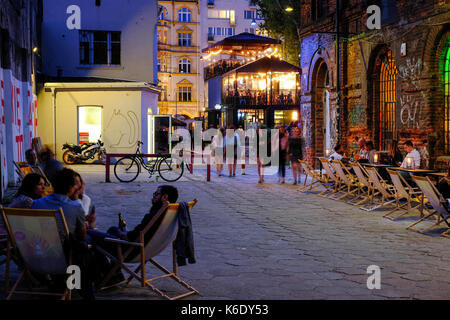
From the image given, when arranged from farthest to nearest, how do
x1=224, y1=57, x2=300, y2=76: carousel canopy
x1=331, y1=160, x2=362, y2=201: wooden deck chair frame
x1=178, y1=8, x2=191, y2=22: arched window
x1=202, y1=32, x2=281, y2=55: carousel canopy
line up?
x1=178, y1=8, x2=191, y2=22: arched window
x1=202, y1=32, x2=281, y2=55: carousel canopy
x1=224, y1=57, x2=300, y2=76: carousel canopy
x1=331, y1=160, x2=362, y2=201: wooden deck chair frame

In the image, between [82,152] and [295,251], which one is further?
[82,152]

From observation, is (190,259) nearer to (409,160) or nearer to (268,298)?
(268,298)

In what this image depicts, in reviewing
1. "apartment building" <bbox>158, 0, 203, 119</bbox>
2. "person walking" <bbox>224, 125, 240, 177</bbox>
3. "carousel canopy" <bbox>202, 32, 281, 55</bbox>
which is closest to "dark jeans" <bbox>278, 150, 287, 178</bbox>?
"person walking" <bbox>224, 125, 240, 177</bbox>

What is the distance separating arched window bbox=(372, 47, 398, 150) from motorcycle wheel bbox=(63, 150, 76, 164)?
14281mm

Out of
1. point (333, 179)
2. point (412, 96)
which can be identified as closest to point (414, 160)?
point (333, 179)

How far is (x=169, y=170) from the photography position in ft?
62.3

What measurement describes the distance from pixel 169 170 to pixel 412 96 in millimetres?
7655

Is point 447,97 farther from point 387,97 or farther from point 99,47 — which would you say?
point 99,47

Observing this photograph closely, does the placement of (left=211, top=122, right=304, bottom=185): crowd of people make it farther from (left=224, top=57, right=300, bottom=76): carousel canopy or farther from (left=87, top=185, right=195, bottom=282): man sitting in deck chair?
(left=224, top=57, right=300, bottom=76): carousel canopy

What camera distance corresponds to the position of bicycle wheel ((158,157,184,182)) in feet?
61.7

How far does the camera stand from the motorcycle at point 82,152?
2677 centimetres

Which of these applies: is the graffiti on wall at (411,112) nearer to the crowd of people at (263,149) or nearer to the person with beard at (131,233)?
the crowd of people at (263,149)
